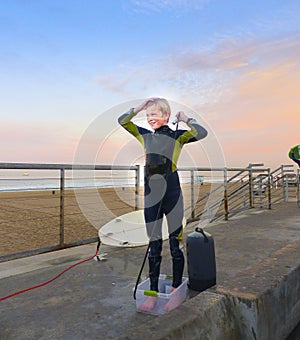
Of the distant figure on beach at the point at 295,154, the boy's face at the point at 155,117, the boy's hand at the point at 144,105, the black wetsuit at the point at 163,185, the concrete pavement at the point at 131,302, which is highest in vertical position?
the distant figure on beach at the point at 295,154

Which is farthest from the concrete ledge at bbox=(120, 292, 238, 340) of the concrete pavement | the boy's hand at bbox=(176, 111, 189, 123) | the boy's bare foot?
the boy's hand at bbox=(176, 111, 189, 123)

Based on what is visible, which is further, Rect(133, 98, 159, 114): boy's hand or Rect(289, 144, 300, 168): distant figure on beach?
Rect(289, 144, 300, 168): distant figure on beach

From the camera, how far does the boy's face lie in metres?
1.94

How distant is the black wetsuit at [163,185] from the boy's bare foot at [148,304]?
0.44 ft

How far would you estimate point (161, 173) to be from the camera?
189 centimetres

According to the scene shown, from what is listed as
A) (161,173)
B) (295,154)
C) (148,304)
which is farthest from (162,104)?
(295,154)

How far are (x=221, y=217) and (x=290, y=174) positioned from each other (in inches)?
171

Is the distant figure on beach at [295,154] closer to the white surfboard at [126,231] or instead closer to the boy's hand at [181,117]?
the white surfboard at [126,231]

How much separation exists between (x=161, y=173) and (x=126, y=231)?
68.3 inches

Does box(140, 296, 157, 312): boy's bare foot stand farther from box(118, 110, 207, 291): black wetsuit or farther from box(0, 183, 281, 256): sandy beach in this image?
box(0, 183, 281, 256): sandy beach

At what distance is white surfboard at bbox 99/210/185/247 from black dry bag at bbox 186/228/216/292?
1.21 metres

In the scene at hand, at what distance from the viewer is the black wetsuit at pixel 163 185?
6.19 ft

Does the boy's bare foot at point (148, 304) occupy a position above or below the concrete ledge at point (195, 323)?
below

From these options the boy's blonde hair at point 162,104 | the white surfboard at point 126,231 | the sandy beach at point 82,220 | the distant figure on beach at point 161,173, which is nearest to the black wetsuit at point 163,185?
the distant figure on beach at point 161,173
